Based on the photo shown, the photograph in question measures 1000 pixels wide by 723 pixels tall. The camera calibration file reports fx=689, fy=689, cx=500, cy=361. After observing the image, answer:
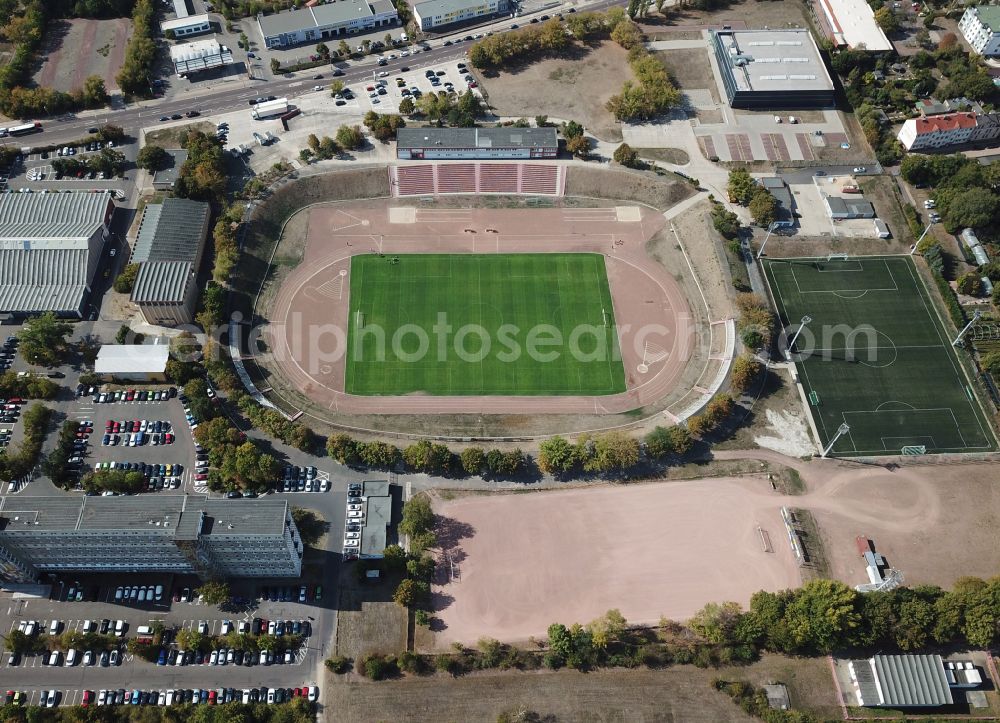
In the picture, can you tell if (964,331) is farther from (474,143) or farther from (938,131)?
(474,143)

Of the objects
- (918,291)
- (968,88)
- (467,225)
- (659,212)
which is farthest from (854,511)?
(968,88)

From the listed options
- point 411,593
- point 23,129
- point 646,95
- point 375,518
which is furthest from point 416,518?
point 23,129

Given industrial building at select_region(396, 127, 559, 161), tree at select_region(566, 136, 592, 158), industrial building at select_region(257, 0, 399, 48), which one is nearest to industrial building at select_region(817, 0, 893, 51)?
tree at select_region(566, 136, 592, 158)

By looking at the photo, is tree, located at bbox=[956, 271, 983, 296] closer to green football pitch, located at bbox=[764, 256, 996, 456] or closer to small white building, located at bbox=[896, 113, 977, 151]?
green football pitch, located at bbox=[764, 256, 996, 456]

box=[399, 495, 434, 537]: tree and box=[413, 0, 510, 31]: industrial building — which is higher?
box=[413, 0, 510, 31]: industrial building

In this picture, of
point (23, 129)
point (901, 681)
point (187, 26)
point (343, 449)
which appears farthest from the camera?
point (187, 26)

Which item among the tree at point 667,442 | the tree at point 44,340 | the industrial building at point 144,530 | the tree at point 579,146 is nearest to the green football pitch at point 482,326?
the tree at point 667,442
